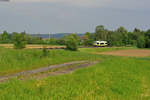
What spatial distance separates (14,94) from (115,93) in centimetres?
574

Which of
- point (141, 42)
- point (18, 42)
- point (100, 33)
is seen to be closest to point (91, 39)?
point (141, 42)

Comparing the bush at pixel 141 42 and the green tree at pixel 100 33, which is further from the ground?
the green tree at pixel 100 33

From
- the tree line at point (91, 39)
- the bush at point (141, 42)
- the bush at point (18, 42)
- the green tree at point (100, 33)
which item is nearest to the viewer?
the bush at point (18, 42)

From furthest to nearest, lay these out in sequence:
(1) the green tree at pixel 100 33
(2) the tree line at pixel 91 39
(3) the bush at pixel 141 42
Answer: (1) the green tree at pixel 100 33, (3) the bush at pixel 141 42, (2) the tree line at pixel 91 39

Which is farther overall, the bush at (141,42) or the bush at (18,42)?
the bush at (141,42)

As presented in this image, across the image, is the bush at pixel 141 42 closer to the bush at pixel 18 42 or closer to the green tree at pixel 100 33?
the green tree at pixel 100 33

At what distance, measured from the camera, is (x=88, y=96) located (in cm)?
997

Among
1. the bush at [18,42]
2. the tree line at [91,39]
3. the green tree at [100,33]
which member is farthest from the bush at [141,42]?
the bush at [18,42]

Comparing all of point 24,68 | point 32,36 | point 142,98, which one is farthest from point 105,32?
point 142,98

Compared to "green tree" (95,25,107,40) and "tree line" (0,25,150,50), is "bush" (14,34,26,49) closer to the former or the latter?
"tree line" (0,25,150,50)

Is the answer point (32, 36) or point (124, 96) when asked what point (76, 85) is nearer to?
point (124, 96)

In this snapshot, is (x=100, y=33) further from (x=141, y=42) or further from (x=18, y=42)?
(x=18, y=42)

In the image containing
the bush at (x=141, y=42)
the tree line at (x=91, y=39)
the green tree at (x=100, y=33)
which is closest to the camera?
the tree line at (x=91, y=39)

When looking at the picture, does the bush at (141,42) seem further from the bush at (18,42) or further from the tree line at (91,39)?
the bush at (18,42)
